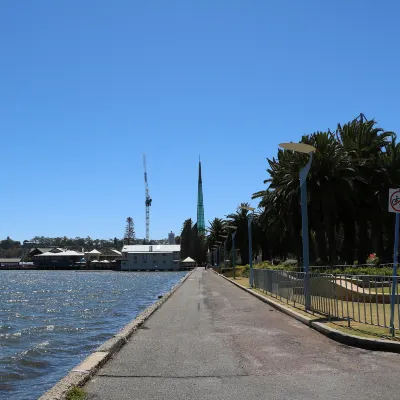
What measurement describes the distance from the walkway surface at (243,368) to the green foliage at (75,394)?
0.13 meters

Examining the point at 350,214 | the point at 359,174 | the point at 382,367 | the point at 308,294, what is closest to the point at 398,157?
the point at 359,174

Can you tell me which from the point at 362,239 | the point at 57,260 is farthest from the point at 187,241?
the point at 362,239

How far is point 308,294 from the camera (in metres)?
15.2

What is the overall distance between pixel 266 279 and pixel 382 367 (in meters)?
17.3

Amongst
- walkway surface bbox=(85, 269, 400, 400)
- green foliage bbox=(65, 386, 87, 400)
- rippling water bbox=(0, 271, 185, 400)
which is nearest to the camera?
green foliage bbox=(65, 386, 87, 400)

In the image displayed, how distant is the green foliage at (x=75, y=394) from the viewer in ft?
21.0

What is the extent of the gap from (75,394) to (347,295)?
298 inches

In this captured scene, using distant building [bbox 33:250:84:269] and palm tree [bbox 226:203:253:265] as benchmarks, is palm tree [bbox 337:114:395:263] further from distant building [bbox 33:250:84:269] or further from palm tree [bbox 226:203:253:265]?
distant building [bbox 33:250:84:269]

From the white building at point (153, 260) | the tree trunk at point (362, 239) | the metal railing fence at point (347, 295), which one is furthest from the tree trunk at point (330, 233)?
the white building at point (153, 260)

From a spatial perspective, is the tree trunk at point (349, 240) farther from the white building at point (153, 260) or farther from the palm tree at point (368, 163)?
the white building at point (153, 260)

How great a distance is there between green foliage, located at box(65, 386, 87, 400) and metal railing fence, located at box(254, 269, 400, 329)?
6233 mm

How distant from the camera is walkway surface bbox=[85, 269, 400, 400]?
6680mm

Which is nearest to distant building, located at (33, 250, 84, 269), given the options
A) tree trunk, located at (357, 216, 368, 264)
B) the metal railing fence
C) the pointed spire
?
the pointed spire

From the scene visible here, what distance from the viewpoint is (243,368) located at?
26.8ft
